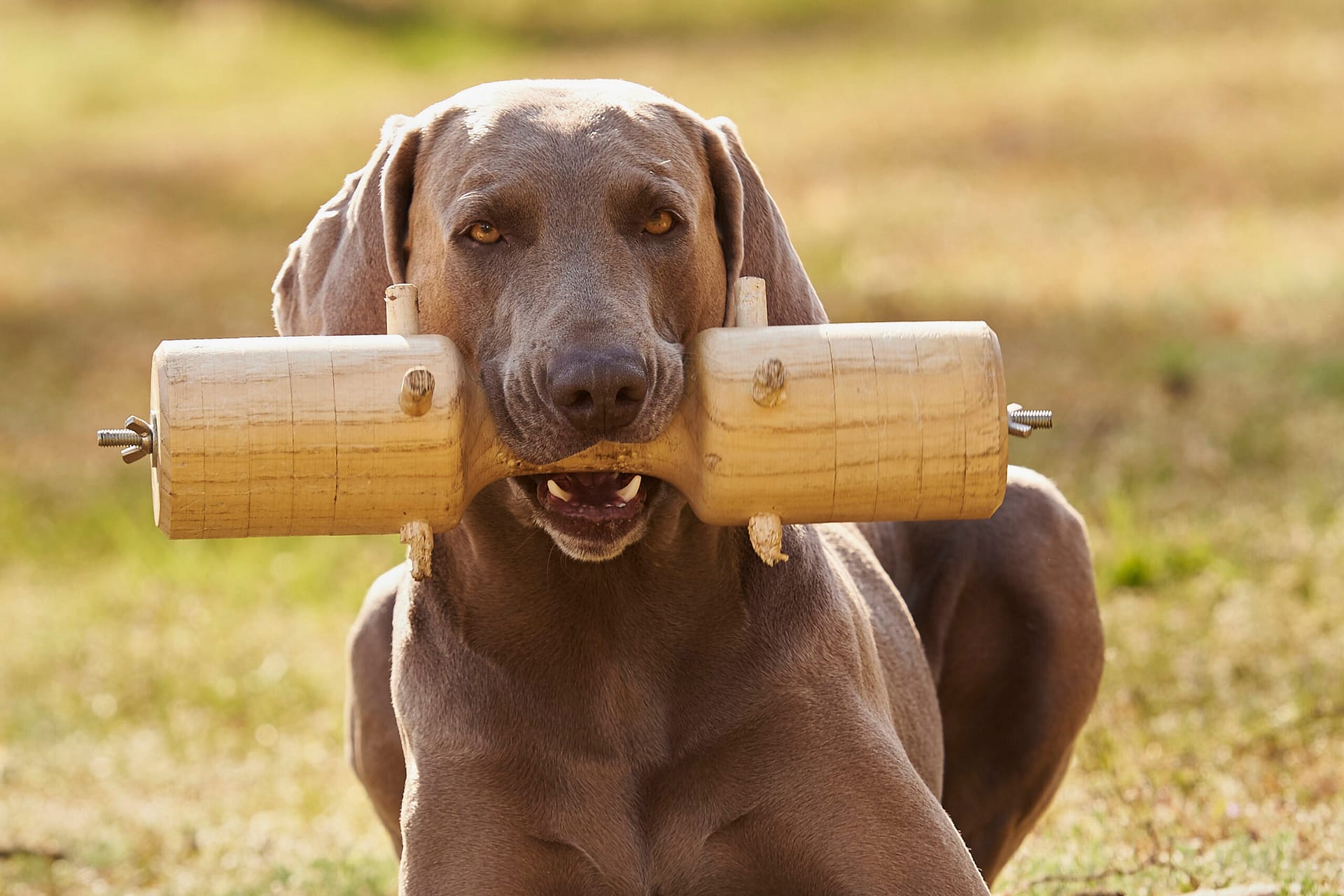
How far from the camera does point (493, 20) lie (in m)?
29.8

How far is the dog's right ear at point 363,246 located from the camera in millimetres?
3988

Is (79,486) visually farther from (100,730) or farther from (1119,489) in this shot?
(1119,489)

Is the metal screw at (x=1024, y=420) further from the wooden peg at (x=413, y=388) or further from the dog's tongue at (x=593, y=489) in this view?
the wooden peg at (x=413, y=388)

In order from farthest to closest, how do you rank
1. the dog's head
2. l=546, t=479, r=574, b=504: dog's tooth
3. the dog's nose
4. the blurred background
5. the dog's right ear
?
the blurred background → the dog's right ear → l=546, t=479, r=574, b=504: dog's tooth → the dog's head → the dog's nose

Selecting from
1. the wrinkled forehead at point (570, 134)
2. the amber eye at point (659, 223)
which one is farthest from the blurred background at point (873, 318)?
the wrinkled forehead at point (570, 134)

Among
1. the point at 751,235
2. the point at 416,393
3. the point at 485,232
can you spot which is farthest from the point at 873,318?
the point at 416,393

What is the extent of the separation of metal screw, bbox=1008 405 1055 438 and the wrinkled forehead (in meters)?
0.86

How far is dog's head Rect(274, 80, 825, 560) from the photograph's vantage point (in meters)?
3.36

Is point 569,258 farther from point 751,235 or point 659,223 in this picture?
point 751,235

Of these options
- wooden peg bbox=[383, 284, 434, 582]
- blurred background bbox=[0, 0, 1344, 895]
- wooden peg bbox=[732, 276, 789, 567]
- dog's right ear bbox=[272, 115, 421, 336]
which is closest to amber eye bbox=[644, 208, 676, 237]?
wooden peg bbox=[732, 276, 789, 567]

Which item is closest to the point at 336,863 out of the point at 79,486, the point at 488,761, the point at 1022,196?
the point at 488,761

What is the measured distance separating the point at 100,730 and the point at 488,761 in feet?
12.6

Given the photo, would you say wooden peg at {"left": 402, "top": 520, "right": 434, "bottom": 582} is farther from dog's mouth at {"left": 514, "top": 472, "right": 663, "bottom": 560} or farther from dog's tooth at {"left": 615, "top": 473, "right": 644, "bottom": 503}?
dog's tooth at {"left": 615, "top": 473, "right": 644, "bottom": 503}

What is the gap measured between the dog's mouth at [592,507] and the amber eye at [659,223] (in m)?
0.50
